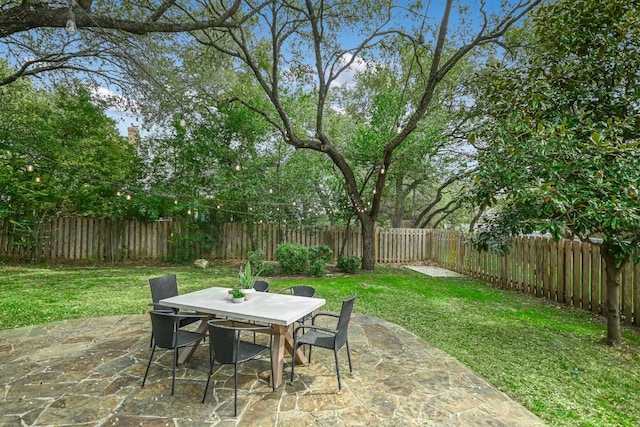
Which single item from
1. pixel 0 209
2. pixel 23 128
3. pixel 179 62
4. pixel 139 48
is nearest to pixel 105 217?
pixel 0 209

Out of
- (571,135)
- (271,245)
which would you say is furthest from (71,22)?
(271,245)

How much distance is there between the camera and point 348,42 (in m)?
7.94

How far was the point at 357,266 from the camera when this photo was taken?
8.81 m

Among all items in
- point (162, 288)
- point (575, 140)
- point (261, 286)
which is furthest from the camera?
point (261, 286)

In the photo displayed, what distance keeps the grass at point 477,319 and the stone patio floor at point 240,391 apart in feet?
1.28

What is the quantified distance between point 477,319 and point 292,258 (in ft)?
15.4

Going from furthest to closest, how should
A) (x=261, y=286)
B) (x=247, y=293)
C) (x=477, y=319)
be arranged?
1. (x=477, y=319)
2. (x=261, y=286)
3. (x=247, y=293)

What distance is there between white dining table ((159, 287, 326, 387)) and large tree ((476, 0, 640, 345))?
7.43ft

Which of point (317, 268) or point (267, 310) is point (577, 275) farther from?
point (267, 310)

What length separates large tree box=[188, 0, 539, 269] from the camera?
7043mm

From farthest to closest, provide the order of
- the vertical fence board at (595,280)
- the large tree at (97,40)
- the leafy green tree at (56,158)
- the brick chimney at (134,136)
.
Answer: the brick chimney at (134,136) → the leafy green tree at (56,158) → the vertical fence board at (595,280) → the large tree at (97,40)

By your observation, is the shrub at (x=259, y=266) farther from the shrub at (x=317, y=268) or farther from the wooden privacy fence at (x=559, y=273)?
the wooden privacy fence at (x=559, y=273)

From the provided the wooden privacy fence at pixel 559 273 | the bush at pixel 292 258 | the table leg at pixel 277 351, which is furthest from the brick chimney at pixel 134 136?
the wooden privacy fence at pixel 559 273

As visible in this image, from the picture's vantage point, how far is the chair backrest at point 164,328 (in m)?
2.62
